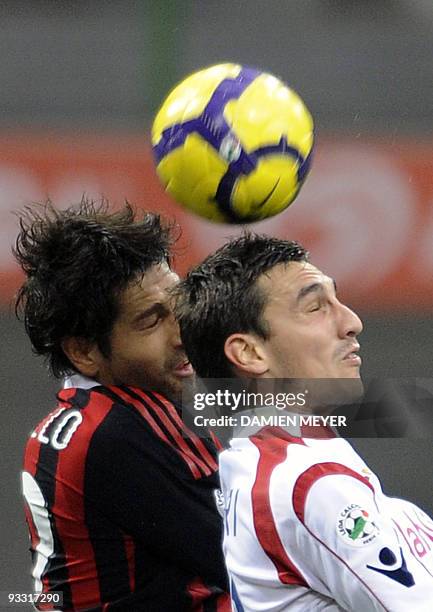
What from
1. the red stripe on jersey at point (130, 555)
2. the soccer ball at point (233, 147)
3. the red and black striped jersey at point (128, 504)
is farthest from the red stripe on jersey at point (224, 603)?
the soccer ball at point (233, 147)

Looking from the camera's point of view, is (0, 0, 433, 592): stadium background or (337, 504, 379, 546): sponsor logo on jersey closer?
(337, 504, 379, 546): sponsor logo on jersey

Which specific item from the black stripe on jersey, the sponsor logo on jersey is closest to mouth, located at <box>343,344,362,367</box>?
the sponsor logo on jersey

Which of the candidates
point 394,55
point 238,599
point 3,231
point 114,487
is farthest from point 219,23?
point 238,599

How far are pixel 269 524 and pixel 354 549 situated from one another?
0.18 meters

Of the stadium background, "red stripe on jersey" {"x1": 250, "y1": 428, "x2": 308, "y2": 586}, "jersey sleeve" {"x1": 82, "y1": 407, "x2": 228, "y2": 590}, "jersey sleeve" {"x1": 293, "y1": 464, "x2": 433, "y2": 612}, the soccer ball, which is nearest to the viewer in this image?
"jersey sleeve" {"x1": 293, "y1": 464, "x2": 433, "y2": 612}

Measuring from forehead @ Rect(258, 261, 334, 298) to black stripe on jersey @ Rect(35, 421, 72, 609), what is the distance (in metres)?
0.68

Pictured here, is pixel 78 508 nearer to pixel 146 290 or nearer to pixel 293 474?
pixel 146 290

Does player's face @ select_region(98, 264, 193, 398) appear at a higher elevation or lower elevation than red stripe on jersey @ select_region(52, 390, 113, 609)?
higher

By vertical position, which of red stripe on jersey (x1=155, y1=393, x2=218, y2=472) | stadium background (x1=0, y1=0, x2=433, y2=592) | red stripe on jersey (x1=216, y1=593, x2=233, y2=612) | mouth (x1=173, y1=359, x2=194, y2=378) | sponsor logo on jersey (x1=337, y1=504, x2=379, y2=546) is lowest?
red stripe on jersey (x1=216, y1=593, x2=233, y2=612)

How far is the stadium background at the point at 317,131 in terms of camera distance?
5977mm

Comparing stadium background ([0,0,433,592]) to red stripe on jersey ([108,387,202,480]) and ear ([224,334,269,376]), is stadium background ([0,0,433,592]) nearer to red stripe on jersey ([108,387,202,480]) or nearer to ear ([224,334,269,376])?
red stripe on jersey ([108,387,202,480])

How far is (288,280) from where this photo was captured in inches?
94.6

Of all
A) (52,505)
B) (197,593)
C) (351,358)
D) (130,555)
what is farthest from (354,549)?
(52,505)

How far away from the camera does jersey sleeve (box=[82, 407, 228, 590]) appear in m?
2.58
